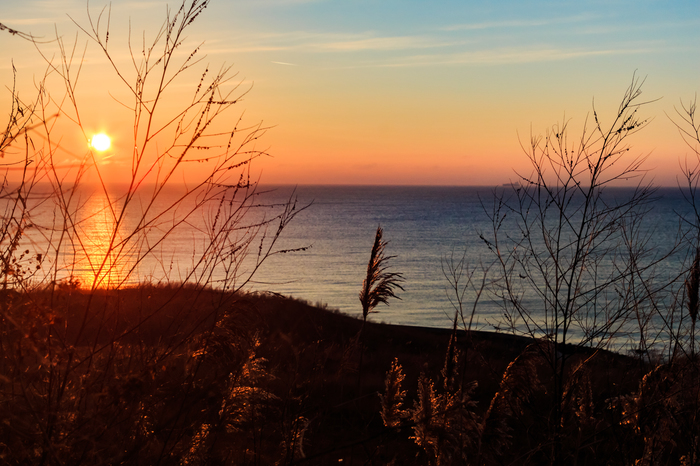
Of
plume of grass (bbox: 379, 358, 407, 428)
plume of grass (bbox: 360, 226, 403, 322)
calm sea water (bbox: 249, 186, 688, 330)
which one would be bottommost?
calm sea water (bbox: 249, 186, 688, 330)

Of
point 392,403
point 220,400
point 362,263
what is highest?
point 220,400

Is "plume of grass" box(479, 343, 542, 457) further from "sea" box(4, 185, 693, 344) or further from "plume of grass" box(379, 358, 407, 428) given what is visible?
"plume of grass" box(379, 358, 407, 428)

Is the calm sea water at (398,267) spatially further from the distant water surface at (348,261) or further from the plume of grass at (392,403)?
the plume of grass at (392,403)

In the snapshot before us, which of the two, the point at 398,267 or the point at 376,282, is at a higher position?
the point at 376,282

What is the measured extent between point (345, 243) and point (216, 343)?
69.7 metres

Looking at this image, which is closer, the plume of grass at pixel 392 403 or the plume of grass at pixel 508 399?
the plume of grass at pixel 508 399

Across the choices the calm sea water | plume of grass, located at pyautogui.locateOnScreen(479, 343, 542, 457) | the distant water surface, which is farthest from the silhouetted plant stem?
plume of grass, located at pyautogui.locateOnScreen(479, 343, 542, 457)

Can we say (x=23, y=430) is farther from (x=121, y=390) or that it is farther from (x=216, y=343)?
(x=216, y=343)

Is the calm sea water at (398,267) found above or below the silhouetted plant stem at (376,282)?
below

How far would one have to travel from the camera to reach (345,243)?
7306cm

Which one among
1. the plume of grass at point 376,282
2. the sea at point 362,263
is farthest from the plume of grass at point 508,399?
the plume of grass at point 376,282

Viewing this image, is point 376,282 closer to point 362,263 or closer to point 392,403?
point 392,403

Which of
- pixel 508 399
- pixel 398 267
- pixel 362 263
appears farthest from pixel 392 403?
pixel 362 263

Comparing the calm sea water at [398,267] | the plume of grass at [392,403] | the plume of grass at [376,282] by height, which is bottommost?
the calm sea water at [398,267]
